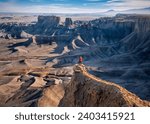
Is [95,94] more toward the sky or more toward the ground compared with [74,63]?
more toward the sky

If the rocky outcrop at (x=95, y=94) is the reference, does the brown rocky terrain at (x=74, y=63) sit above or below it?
below

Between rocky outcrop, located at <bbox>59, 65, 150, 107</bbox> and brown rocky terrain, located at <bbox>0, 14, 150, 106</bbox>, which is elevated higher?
rocky outcrop, located at <bbox>59, 65, 150, 107</bbox>

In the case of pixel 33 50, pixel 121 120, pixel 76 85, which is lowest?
pixel 33 50

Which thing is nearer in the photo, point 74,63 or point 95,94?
point 95,94

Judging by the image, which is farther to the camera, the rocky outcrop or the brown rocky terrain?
the brown rocky terrain

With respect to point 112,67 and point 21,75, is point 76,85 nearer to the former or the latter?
point 21,75

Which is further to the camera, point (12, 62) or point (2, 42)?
point (2, 42)

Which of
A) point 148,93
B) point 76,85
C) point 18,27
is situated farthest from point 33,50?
point 76,85

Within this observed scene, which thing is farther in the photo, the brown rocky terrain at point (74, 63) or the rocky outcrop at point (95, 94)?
the brown rocky terrain at point (74, 63)
